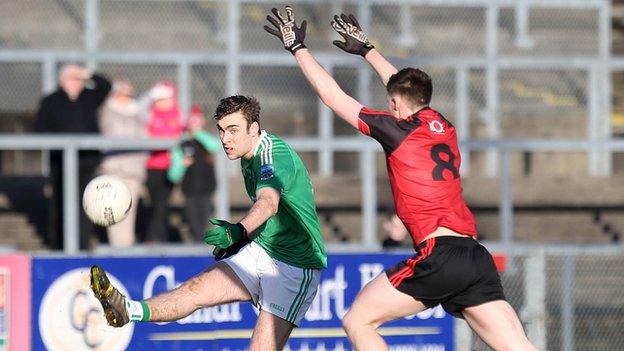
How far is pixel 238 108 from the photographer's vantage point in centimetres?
912

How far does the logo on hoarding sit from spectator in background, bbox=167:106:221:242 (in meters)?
2.36

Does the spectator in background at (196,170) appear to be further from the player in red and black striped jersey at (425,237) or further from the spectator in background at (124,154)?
the player in red and black striped jersey at (425,237)

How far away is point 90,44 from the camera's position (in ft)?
50.8

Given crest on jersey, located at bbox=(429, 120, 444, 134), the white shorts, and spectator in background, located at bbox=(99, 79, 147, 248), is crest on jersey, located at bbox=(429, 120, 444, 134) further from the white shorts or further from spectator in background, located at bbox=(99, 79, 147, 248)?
spectator in background, located at bbox=(99, 79, 147, 248)

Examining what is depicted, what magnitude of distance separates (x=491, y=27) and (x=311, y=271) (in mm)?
8092

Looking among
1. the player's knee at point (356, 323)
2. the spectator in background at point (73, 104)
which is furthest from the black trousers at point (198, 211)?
the player's knee at point (356, 323)

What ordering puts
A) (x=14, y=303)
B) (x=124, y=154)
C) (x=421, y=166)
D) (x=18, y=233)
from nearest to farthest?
(x=421, y=166) < (x=14, y=303) < (x=124, y=154) < (x=18, y=233)

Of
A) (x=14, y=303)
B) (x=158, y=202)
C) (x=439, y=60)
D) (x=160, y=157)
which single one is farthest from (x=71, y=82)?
(x=439, y=60)

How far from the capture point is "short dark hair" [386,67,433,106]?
8727 millimetres

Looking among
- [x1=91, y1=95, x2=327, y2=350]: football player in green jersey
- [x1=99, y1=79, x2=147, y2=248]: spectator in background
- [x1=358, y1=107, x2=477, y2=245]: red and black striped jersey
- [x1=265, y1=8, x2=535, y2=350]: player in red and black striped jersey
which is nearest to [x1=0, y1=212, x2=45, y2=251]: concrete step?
[x1=99, y1=79, x2=147, y2=248]: spectator in background

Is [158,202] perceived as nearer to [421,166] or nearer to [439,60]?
[439,60]

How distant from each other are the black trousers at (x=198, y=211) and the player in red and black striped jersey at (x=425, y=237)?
4.66 meters

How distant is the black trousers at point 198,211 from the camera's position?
1333cm

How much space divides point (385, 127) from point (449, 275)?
0.93 m
